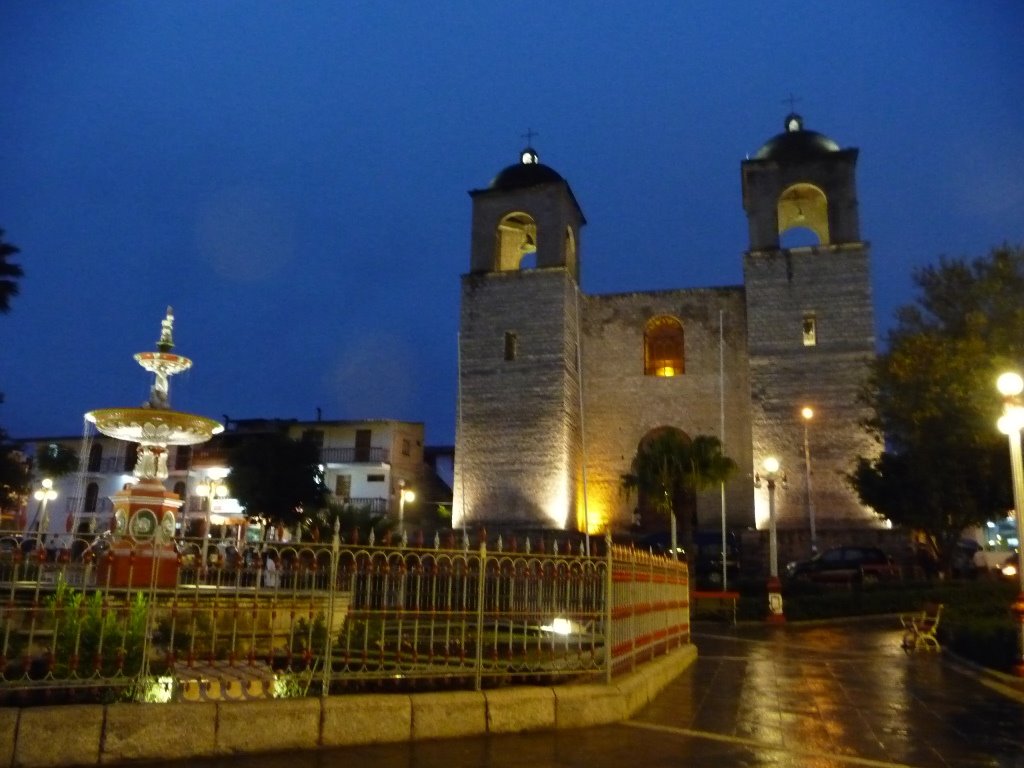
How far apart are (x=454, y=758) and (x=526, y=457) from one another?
22812 millimetres

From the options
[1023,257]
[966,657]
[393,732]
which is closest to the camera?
[393,732]

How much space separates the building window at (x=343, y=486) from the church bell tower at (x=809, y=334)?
1861cm

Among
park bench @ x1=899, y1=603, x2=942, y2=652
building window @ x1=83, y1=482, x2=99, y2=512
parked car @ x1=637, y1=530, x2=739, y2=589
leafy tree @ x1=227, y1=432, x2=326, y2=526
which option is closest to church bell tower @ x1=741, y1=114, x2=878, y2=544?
parked car @ x1=637, y1=530, x2=739, y2=589

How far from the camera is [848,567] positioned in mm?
22250

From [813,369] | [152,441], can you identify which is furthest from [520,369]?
[152,441]

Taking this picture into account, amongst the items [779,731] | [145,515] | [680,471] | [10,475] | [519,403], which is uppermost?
[519,403]

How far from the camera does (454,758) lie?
522 centimetres

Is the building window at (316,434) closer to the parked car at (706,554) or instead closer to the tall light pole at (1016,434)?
the parked car at (706,554)

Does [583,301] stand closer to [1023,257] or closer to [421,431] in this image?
[421,431]

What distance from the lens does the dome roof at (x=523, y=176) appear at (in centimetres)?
3034

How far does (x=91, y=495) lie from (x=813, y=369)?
105 ft

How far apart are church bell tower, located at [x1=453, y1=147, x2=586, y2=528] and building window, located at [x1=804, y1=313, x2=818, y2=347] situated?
761 cm

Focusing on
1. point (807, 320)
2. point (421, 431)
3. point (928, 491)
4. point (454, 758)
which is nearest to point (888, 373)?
point (928, 491)

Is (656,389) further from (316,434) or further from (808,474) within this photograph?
(316,434)
